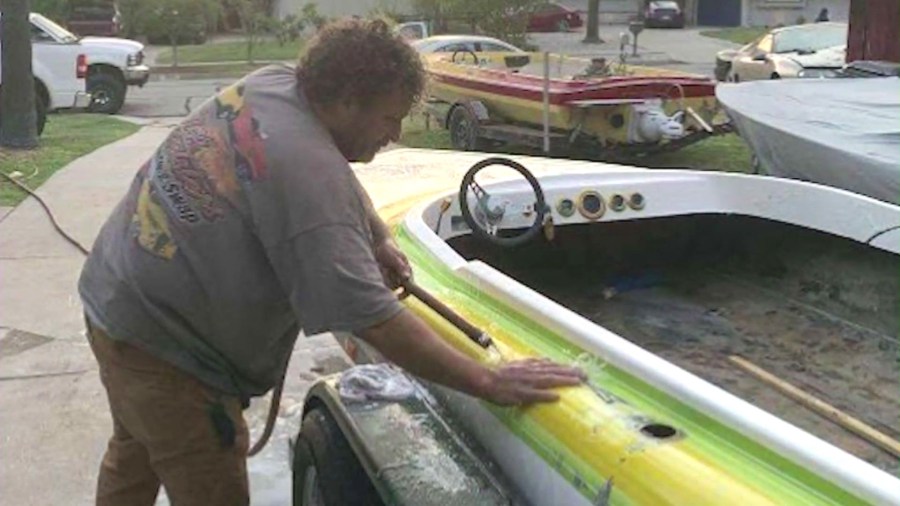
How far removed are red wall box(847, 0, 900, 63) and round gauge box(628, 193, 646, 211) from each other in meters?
9.37

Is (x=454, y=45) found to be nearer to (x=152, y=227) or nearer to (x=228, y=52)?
(x=152, y=227)

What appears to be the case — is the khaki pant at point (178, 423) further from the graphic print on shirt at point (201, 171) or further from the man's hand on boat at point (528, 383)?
the man's hand on boat at point (528, 383)

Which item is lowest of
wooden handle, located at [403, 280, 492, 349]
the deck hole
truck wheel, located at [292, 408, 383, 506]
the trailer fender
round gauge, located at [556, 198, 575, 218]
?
truck wheel, located at [292, 408, 383, 506]

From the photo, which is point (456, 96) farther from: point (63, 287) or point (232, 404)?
point (232, 404)

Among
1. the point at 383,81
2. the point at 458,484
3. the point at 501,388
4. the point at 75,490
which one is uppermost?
the point at 383,81

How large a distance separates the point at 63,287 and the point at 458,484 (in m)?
4.88

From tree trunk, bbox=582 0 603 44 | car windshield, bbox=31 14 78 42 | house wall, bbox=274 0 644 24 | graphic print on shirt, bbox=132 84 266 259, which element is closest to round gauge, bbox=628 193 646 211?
graphic print on shirt, bbox=132 84 266 259

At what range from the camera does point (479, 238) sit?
427cm

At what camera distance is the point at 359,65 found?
8.29ft

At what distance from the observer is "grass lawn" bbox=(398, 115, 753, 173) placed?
12.0m

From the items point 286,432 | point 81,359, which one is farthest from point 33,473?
Result: point 81,359

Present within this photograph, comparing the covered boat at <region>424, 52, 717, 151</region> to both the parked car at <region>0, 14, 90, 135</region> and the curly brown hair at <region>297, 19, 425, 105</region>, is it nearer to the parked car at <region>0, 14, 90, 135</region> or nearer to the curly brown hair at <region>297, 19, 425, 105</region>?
the parked car at <region>0, 14, 90, 135</region>

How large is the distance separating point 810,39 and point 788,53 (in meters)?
0.84

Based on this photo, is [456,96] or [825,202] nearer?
[825,202]
